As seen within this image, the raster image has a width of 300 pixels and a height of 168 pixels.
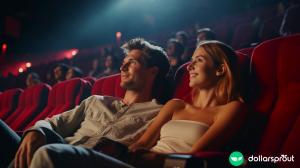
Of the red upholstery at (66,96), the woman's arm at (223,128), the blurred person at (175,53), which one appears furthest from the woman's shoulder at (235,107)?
the blurred person at (175,53)

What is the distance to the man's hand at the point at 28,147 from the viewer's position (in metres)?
0.87

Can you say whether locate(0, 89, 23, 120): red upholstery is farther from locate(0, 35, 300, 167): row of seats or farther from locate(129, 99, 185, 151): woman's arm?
locate(0, 35, 300, 167): row of seats

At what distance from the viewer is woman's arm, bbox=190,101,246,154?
2.70 feet

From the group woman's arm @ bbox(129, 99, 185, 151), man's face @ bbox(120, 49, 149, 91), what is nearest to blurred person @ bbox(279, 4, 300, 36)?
man's face @ bbox(120, 49, 149, 91)

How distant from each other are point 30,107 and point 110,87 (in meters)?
0.76

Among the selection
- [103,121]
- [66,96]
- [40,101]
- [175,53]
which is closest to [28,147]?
[103,121]

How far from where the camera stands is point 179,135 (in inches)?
36.4

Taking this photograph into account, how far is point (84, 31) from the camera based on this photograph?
215 inches

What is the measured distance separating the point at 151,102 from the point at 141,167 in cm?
40

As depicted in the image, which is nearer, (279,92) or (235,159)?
(235,159)

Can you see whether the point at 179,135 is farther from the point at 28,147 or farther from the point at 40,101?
Result: the point at 40,101

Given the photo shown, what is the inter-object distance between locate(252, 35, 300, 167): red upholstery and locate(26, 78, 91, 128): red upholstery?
0.96 m

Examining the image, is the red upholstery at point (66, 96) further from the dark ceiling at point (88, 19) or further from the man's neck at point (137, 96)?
the dark ceiling at point (88, 19)

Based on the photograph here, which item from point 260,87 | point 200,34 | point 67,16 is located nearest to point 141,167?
point 260,87
